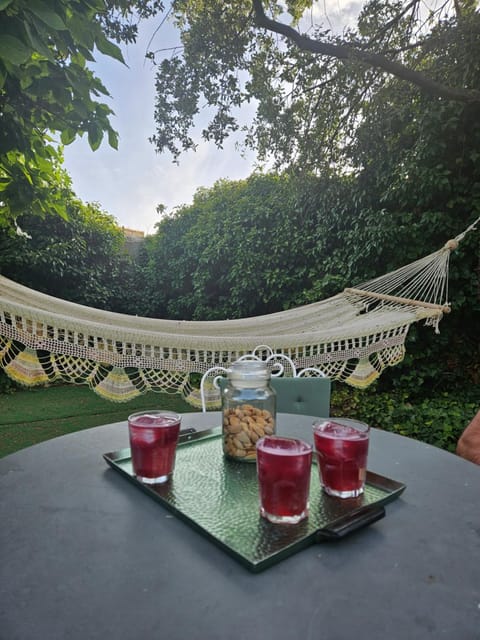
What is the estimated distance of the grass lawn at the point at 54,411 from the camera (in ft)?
8.66

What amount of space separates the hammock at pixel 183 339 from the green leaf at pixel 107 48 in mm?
971

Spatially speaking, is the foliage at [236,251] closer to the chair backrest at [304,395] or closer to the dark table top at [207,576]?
the chair backrest at [304,395]

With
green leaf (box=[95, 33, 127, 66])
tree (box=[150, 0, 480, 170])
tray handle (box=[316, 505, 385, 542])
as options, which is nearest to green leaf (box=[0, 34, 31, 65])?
green leaf (box=[95, 33, 127, 66])

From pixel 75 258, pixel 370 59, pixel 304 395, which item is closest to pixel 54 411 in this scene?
pixel 75 258

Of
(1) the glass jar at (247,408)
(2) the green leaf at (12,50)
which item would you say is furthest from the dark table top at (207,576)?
(2) the green leaf at (12,50)

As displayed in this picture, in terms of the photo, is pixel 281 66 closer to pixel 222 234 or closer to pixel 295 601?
pixel 222 234

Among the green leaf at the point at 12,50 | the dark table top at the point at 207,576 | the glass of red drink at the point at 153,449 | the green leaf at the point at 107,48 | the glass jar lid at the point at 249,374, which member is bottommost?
the dark table top at the point at 207,576

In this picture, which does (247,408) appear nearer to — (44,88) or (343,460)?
(343,460)

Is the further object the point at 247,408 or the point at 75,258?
the point at 75,258

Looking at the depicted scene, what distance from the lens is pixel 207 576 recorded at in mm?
459

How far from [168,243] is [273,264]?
1783mm

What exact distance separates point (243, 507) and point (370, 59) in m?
2.77

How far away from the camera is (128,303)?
467 cm

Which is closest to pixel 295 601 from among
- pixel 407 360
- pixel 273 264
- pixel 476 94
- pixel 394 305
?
pixel 394 305
